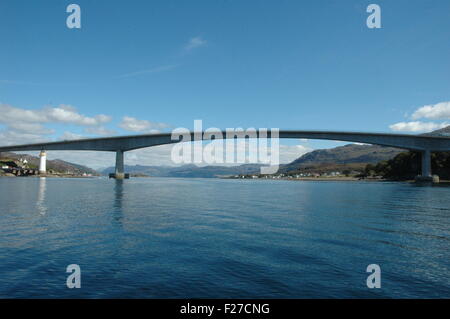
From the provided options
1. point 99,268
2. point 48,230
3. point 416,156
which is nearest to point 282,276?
point 99,268

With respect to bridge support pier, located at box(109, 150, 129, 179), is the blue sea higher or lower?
lower

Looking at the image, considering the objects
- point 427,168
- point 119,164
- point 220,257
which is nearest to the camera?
point 220,257

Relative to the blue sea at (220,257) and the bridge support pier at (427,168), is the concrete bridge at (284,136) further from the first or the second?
the blue sea at (220,257)

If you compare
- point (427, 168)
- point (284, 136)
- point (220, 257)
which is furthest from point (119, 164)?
point (427, 168)

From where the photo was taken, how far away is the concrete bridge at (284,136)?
384 feet

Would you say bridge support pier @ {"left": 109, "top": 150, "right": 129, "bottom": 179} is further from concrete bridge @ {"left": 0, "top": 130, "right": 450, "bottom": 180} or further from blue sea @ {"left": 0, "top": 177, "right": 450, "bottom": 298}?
blue sea @ {"left": 0, "top": 177, "right": 450, "bottom": 298}

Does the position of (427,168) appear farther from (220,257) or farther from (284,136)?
(220,257)

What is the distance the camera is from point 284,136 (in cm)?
12700

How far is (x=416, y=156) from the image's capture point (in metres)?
143

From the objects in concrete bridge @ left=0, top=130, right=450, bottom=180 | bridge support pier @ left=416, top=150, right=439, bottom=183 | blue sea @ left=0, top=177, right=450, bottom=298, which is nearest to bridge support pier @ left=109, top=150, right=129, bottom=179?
concrete bridge @ left=0, top=130, right=450, bottom=180

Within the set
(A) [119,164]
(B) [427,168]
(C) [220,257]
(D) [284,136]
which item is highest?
(D) [284,136]

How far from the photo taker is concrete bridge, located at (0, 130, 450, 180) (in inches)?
4609

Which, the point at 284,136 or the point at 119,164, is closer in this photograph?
the point at 284,136
